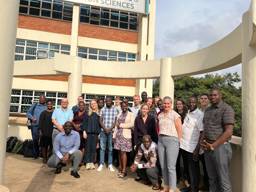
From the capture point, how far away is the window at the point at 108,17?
23.0 meters

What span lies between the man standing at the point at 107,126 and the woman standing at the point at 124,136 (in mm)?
287

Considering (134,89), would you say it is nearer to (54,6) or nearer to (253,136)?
(54,6)

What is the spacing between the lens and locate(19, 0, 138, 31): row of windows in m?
21.7

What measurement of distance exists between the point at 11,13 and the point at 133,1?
20.0 metres

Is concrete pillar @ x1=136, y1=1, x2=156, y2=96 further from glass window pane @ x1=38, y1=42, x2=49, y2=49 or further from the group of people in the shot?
the group of people

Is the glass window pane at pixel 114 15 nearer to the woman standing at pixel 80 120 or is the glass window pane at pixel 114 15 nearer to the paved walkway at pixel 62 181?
the woman standing at pixel 80 120

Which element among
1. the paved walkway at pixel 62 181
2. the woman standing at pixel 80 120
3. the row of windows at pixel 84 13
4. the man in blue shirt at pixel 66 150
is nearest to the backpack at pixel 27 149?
the paved walkway at pixel 62 181

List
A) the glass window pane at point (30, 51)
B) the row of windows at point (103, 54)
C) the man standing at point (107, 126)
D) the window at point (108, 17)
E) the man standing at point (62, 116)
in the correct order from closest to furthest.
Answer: the man standing at point (107, 126) → the man standing at point (62, 116) → the glass window pane at point (30, 51) → the row of windows at point (103, 54) → the window at point (108, 17)

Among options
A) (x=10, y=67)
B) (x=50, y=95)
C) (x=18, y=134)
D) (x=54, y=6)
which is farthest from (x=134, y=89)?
(x=10, y=67)

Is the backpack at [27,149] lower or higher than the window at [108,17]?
lower

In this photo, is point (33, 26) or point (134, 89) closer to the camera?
point (33, 26)

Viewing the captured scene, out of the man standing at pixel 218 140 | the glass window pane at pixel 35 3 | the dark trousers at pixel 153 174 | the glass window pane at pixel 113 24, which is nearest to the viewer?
the man standing at pixel 218 140

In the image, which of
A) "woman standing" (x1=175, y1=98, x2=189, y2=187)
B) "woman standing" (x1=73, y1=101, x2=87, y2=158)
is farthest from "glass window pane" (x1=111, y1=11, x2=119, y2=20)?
"woman standing" (x1=175, y1=98, x2=189, y2=187)

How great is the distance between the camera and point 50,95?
2145 centimetres
